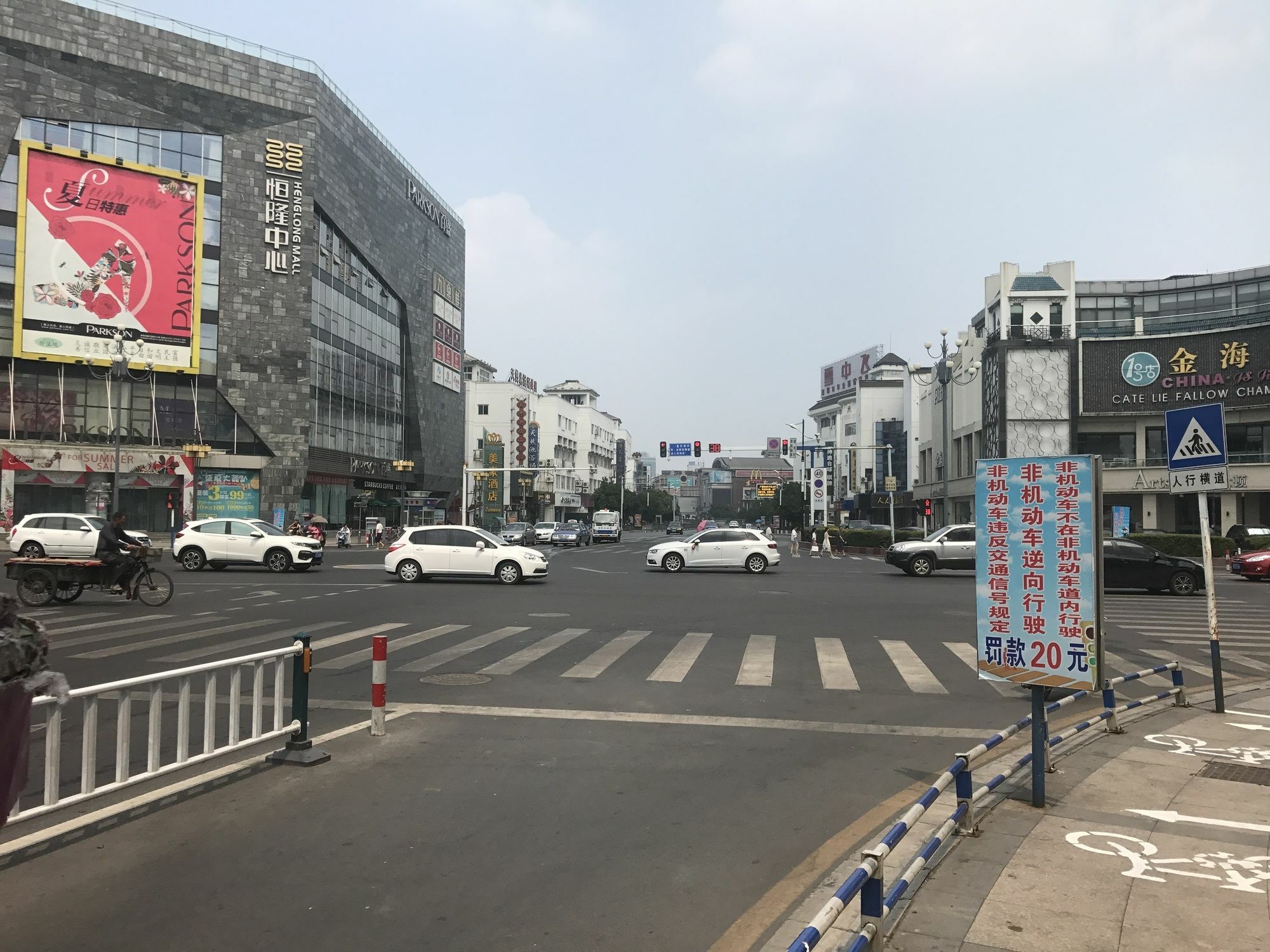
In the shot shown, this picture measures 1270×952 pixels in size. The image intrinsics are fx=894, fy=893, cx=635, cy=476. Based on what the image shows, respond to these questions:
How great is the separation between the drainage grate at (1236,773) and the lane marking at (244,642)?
27.3 feet

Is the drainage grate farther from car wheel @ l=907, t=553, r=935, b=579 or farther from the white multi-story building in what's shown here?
the white multi-story building

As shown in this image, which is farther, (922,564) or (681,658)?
(922,564)

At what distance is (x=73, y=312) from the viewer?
45.9 metres

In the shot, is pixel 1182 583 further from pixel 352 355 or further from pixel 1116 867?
pixel 352 355

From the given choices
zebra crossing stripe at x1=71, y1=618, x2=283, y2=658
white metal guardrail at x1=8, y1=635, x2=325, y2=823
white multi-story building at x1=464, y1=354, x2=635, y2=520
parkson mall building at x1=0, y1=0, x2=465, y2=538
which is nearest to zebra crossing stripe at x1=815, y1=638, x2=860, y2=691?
white metal guardrail at x1=8, y1=635, x2=325, y2=823

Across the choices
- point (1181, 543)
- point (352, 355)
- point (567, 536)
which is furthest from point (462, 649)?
point (352, 355)

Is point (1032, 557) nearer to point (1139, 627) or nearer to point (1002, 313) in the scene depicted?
point (1139, 627)

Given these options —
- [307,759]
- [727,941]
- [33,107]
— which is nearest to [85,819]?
[307,759]

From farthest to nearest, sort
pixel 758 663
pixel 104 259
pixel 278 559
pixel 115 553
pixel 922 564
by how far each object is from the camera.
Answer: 1. pixel 104 259
2. pixel 922 564
3. pixel 278 559
4. pixel 115 553
5. pixel 758 663

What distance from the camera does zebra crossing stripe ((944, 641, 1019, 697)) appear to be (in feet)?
32.7

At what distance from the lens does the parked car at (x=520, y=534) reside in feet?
170

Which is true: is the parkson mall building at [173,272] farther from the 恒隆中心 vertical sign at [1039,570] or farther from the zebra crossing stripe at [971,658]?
the 恒隆中心 vertical sign at [1039,570]

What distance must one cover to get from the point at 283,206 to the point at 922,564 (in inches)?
1674

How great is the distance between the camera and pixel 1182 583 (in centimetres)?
2275
